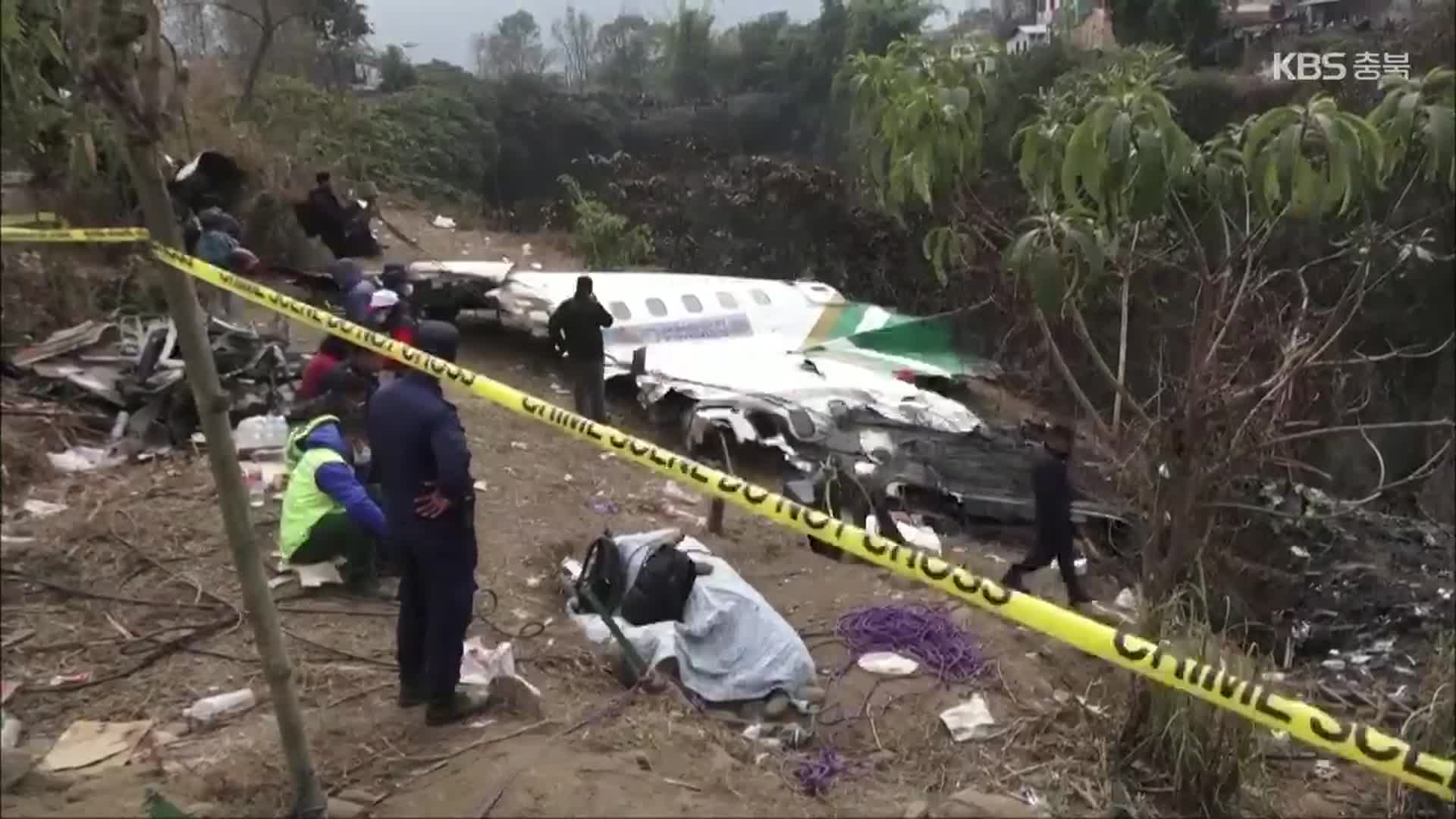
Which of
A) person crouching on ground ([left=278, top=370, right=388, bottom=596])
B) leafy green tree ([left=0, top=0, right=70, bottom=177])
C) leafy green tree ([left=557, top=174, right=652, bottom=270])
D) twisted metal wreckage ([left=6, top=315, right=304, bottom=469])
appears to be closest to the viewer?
leafy green tree ([left=0, top=0, right=70, bottom=177])

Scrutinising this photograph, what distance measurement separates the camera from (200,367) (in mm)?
3012

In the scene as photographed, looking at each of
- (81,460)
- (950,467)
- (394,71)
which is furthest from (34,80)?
(394,71)

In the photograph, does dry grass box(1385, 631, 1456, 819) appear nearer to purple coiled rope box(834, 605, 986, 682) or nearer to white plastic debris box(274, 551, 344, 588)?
purple coiled rope box(834, 605, 986, 682)

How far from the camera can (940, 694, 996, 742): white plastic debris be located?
5.30 m

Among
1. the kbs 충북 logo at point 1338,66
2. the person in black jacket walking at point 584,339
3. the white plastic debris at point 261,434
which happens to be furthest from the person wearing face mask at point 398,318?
the kbs 충북 logo at point 1338,66

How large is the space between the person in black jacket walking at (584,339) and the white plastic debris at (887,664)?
16.0 ft

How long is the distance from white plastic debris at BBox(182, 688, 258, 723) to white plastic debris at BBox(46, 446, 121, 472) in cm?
319

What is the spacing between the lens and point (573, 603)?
6047 millimetres

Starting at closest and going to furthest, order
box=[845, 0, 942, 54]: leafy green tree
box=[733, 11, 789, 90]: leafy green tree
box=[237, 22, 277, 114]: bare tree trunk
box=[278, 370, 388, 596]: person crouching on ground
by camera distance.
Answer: box=[278, 370, 388, 596]: person crouching on ground < box=[237, 22, 277, 114]: bare tree trunk < box=[845, 0, 942, 54]: leafy green tree < box=[733, 11, 789, 90]: leafy green tree

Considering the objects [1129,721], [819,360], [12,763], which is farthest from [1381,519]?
[12,763]

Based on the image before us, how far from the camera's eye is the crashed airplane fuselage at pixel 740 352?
38.3 ft

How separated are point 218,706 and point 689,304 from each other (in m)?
10.7

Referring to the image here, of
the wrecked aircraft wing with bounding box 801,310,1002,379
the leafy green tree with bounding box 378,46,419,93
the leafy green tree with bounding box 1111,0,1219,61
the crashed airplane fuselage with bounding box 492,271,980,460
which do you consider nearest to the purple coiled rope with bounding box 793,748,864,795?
the crashed airplane fuselage with bounding box 492,271,980,460

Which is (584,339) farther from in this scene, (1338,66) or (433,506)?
(1338,66)
